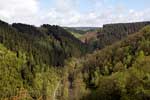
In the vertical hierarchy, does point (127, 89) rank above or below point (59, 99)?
above

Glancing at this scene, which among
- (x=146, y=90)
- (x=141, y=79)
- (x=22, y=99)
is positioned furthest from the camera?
(x=22, y=99)

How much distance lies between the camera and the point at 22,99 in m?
184

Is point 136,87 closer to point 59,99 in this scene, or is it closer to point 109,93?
point 109,93

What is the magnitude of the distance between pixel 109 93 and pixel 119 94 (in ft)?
17.6

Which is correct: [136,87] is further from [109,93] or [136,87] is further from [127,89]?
[109,93]

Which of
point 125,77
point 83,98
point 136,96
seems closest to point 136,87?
point 136,96

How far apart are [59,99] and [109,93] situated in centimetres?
7646

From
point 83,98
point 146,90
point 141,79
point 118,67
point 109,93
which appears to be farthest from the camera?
point 118,67

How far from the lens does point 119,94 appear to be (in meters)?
122

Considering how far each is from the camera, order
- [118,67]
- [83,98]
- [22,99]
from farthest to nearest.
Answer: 1. [118,67]
2. [22,99]
3. [83,98]

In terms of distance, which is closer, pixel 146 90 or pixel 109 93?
pixel 146 90

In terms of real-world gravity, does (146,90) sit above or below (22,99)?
above

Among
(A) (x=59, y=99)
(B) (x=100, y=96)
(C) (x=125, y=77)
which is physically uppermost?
(C) (x=125, y=77)

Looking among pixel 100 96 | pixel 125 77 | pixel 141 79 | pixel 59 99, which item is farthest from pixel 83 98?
pixel 59 99
